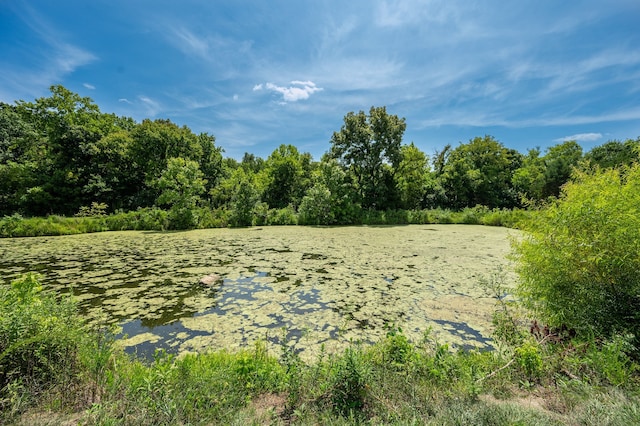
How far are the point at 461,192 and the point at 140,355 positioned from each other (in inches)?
969

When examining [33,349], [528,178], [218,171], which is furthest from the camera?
[218,171]

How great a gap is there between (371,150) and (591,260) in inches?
703

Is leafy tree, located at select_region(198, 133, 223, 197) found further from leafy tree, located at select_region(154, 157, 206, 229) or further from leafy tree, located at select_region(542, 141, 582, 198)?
leafy tree, located at select_region(542, 141, 582, 198)

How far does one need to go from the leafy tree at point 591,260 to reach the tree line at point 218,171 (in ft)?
49.0

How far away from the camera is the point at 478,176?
22594 mm

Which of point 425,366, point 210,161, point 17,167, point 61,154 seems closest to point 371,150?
point 210,161

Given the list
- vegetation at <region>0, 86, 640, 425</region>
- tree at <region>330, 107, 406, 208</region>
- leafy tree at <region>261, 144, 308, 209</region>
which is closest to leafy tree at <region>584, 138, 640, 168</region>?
tree at <region>330, 107, 406, 208</region>

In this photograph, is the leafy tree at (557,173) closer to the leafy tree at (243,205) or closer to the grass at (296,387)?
the leafy tree at (243,205)

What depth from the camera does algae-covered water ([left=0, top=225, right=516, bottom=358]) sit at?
3.81m

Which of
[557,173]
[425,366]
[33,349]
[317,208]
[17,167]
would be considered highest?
[17,167]

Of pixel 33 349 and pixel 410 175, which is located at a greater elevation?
pixel 410 175

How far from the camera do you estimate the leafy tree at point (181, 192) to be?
16000 millimetres

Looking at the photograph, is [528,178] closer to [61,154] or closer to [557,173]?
[557,173]

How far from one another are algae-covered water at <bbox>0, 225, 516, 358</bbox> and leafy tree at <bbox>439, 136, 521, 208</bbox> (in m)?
14.1
